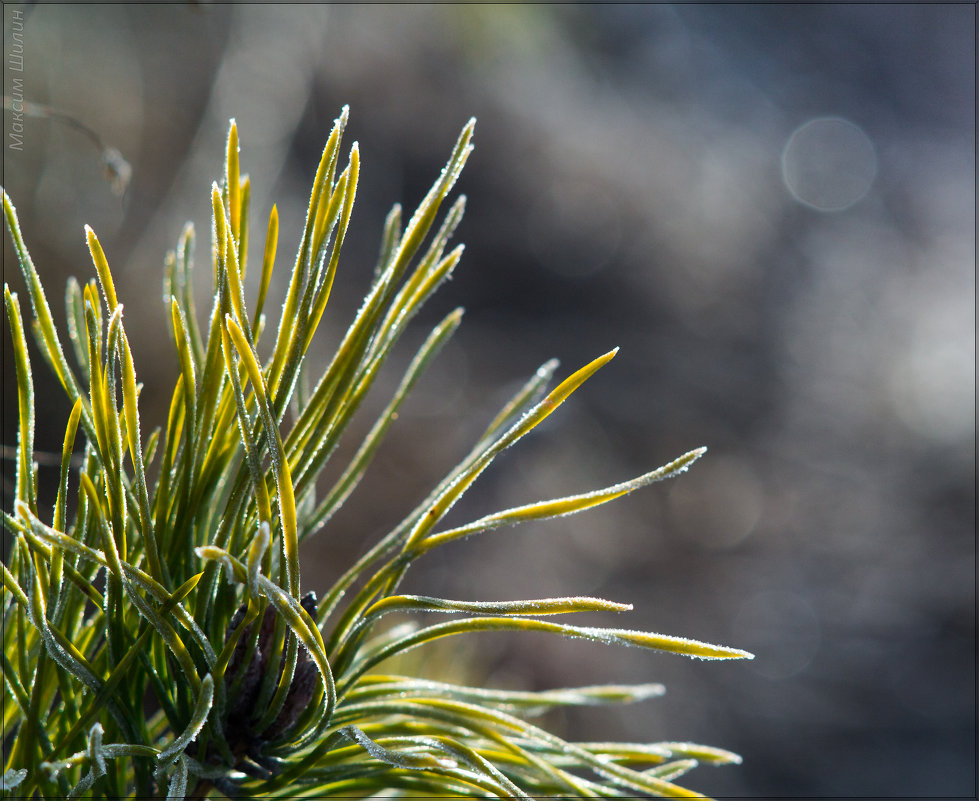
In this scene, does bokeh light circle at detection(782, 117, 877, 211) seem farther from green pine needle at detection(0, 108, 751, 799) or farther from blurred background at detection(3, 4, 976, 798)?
green pine needle at detection(0, 108, 751, 799)

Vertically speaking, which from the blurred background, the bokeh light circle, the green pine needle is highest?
the bokeh light circle

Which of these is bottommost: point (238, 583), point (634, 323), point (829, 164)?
point (238, 583)

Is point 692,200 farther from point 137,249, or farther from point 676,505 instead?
point 137,249

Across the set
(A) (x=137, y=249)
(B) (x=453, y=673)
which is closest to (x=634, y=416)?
(A) (x=137, y=249)

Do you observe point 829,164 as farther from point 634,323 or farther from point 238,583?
point 238,583

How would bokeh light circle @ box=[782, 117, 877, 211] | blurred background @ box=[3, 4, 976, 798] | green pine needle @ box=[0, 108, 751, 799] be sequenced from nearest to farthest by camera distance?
green pine needle @ box=[0, 108, 751, 799]
blurred background @ box=[3, 4, 976, 798]
bokeh light circle @ box=[782, 117, 877, 211]

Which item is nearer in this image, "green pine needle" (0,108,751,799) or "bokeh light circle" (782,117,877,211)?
"green pine needle" (0,108,751,799)

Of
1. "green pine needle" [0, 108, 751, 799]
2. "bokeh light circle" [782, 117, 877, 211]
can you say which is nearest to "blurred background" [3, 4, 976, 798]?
"bokeh light circle" [782, 117, 877, 211]

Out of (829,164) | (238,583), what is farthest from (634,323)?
(238,583)

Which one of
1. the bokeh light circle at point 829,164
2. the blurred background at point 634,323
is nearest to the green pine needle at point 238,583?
the blurred background at point 634,323
